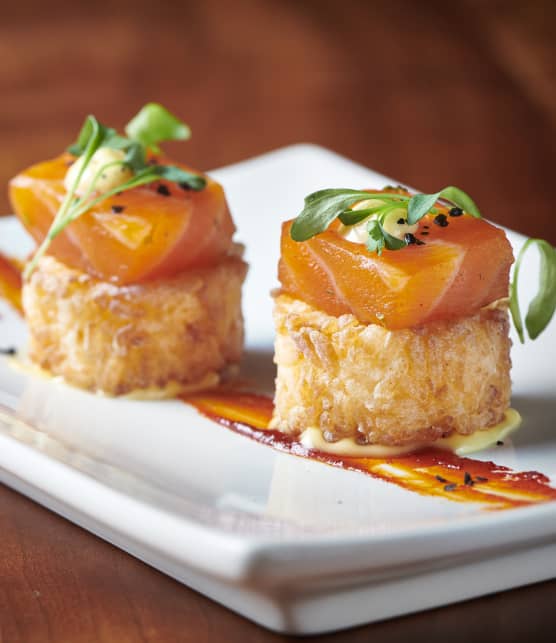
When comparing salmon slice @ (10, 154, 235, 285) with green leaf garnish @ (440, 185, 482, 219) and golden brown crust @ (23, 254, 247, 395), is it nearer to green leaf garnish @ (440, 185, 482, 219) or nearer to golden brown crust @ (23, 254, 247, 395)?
golden brown crust @ (23, 254, 247, 395)

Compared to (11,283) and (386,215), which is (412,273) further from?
(11,283)

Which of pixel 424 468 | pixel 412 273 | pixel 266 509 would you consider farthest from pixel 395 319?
pixel 266 509

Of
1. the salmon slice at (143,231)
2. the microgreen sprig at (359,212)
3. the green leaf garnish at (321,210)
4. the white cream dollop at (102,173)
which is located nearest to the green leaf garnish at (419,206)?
the microgreen sprig at (359,212)

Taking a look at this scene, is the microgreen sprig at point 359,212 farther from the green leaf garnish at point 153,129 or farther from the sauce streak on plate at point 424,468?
the green leaf garnish at point 153,129

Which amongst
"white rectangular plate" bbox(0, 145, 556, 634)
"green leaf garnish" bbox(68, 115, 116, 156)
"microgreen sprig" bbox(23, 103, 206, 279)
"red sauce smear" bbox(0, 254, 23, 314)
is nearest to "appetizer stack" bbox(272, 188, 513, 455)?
"white rectangular plate" bbox(0, 145, 556, 634)

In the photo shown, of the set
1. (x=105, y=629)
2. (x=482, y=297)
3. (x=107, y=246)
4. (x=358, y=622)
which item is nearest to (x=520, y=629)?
(x=358, y=622)

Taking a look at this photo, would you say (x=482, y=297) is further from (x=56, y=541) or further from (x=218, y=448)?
(x=56, y=541)

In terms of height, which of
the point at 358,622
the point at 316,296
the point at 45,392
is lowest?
the point at 45,392

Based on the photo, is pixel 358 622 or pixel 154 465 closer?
pixel 358 622
